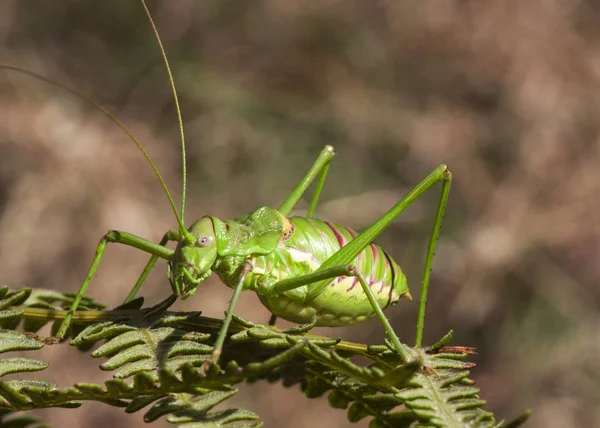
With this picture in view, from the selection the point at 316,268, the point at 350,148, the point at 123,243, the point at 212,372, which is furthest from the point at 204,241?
the point at 350,148

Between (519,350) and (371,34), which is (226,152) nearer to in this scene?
(371,34)

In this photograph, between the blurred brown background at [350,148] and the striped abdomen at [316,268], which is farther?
the blurred brown background at [350,148]

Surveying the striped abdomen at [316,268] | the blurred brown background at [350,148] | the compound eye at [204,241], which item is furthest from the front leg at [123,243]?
the blurred brown background at [350,148]

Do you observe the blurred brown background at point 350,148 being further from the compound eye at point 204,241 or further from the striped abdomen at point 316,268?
the compound eye at point 204,241

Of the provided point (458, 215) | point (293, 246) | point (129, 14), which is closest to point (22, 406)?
point (293, 246)

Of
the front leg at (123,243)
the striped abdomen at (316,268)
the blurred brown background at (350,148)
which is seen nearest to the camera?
the front leg at (123,243)

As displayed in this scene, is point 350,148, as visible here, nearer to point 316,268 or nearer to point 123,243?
point 316,268

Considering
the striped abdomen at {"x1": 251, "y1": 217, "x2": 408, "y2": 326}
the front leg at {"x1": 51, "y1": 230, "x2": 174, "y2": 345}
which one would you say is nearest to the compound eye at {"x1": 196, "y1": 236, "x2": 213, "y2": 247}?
the front leg at {"x1": 51, "y1": 230, "x2": 174, "y2": 345}
